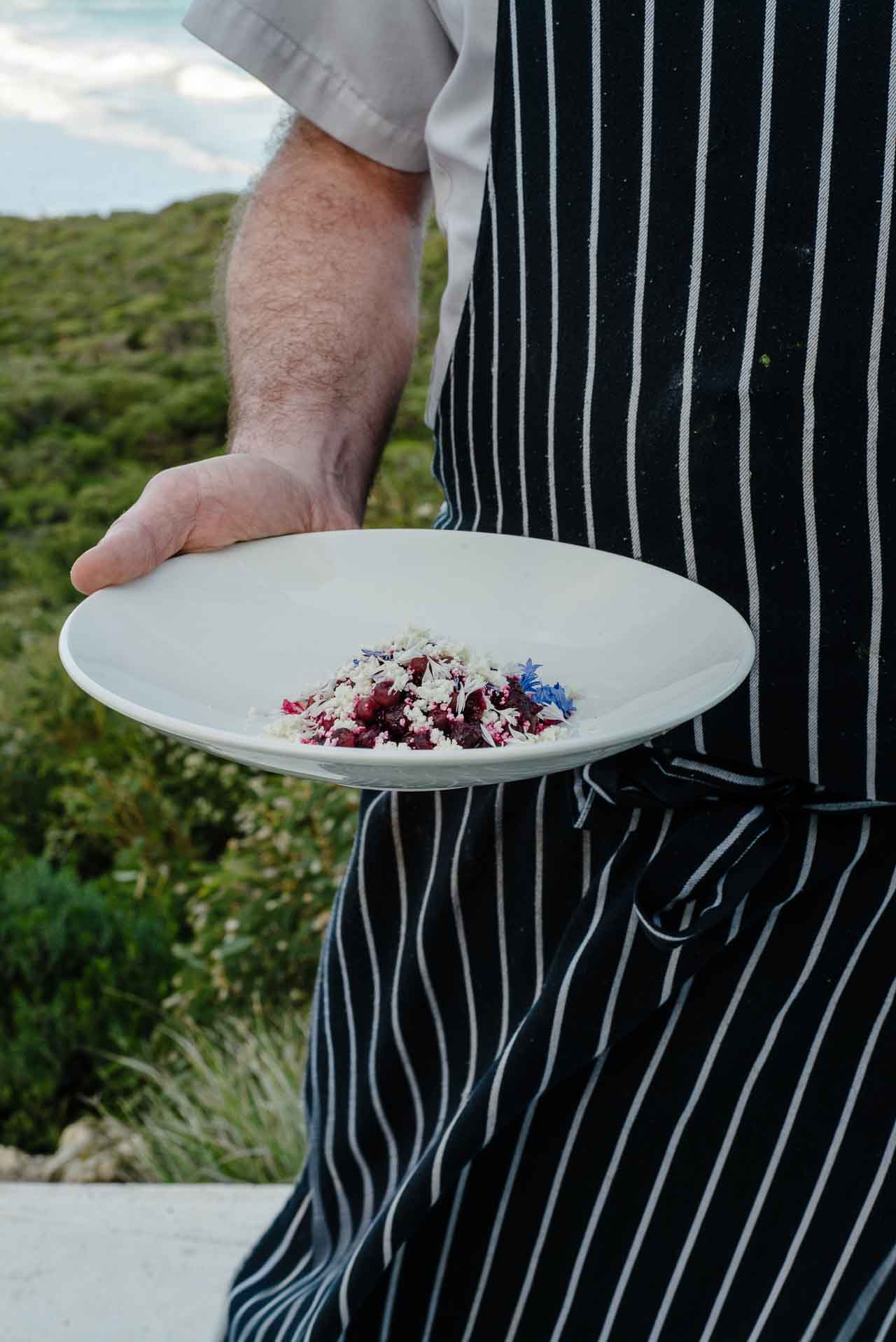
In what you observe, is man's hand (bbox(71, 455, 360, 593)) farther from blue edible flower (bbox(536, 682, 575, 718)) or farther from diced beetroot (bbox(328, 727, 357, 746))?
blue edible flower (bbox(536, 682, 575, 718))

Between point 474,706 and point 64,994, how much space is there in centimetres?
262

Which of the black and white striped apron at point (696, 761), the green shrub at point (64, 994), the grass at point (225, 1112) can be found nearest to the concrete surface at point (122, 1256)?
the grass at point (225, 1112)

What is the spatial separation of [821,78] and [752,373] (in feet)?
0.72

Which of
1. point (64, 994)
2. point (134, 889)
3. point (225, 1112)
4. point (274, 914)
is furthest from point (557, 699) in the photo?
point (134, 889)

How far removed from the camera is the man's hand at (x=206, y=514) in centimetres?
101

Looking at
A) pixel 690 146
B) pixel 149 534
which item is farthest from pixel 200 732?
pixel 690 146

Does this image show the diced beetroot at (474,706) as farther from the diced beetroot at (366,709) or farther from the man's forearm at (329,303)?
the man's forearm at (329,303)

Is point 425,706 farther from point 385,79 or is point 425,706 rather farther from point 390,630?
point 385,79

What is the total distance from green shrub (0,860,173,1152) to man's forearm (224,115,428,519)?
2.15m

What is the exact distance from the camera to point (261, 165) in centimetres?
158

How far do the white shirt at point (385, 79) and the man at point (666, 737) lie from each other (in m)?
0.01

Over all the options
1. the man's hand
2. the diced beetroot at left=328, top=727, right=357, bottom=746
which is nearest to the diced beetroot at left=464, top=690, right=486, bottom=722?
the diced beetroot at left=328, top=727, right=357, bottom=746

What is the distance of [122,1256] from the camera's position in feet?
7.16

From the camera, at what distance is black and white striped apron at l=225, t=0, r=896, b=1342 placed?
93 cm
